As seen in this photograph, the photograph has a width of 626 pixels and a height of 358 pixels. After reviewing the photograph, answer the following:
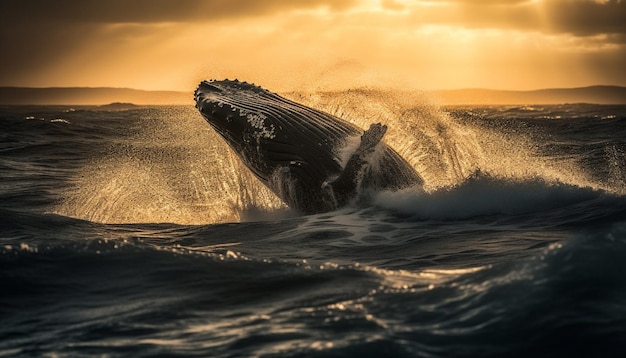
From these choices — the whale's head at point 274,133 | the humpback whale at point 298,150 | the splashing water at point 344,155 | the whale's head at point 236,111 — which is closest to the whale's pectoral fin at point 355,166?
the humpback whale at point 298,150

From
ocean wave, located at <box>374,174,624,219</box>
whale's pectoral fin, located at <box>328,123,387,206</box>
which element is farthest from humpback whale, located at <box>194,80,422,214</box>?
ocean wave, located at <box>374,174,624,219</box>

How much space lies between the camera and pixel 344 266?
634cm

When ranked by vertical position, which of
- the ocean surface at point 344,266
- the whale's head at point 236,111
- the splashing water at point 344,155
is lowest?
the ocean surface at point 344,266

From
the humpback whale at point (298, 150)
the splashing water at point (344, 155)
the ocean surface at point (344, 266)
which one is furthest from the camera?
the splashing water at point (344, 155)

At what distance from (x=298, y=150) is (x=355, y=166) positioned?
73 centimetres

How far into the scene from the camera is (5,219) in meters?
10.4

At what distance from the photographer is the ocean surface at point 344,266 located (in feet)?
15.1

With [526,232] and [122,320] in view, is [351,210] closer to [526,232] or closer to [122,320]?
[526,232]

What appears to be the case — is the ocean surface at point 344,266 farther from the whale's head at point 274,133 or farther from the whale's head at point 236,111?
the whale's head at point 236,111

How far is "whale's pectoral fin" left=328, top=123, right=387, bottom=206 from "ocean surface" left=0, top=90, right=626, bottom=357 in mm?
220

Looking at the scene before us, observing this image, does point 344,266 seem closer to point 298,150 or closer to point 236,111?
point 298,150

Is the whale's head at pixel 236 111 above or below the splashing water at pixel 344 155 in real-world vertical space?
above

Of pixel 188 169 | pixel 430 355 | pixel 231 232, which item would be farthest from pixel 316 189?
pixel 188 169

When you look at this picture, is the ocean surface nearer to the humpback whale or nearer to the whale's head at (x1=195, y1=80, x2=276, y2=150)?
the humpback whale
